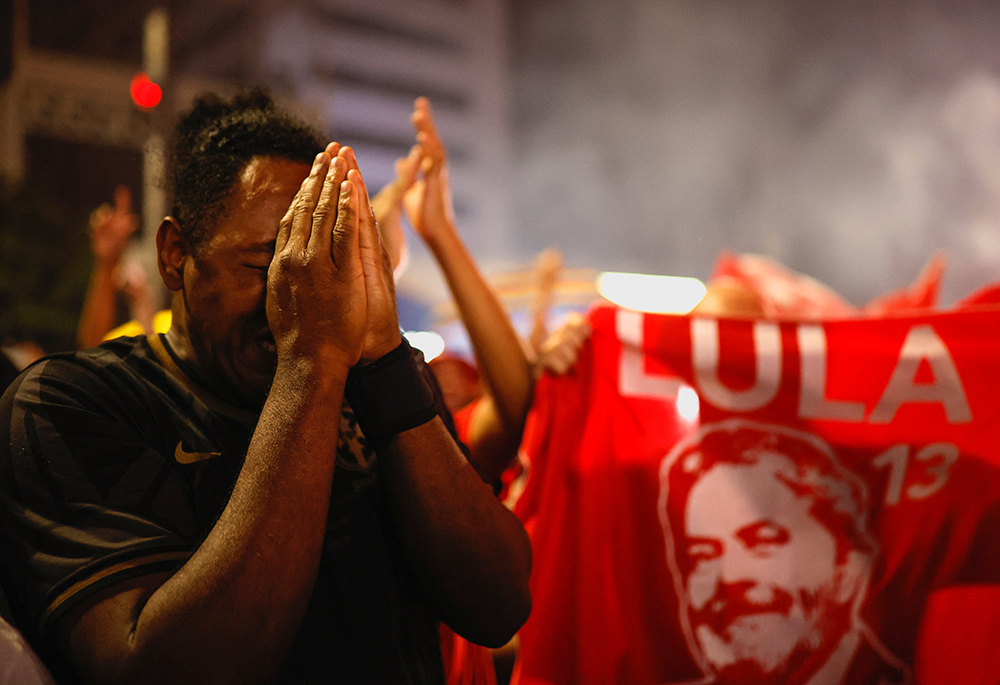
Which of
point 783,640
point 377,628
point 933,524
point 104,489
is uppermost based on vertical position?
point 104,489

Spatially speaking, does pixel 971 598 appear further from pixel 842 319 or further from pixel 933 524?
pixel 842 319

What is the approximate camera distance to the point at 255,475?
113 centimetres

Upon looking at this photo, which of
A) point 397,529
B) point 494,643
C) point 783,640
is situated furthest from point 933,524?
point 397,529

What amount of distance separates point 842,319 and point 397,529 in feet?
6.66

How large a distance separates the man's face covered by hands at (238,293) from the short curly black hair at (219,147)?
5 cm

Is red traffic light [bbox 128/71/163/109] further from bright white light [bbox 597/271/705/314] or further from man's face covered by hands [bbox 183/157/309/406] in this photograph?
man's face covered by hands [bbox 183/157/309/406]

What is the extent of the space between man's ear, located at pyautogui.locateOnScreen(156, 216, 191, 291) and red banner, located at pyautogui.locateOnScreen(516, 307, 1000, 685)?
1536mm

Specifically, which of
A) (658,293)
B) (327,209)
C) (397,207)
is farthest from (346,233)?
(658,293)

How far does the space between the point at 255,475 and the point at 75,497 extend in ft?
0.93

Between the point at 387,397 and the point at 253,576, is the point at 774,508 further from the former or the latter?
the point at 253,576

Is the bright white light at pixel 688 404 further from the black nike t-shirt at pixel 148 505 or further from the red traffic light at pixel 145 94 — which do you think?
the red traffic light at pixel 145 94

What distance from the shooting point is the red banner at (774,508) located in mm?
2311

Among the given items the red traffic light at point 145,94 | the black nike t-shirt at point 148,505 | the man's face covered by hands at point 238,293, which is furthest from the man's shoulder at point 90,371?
the red traffic light at point 145,94

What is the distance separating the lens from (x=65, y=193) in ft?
51.3
